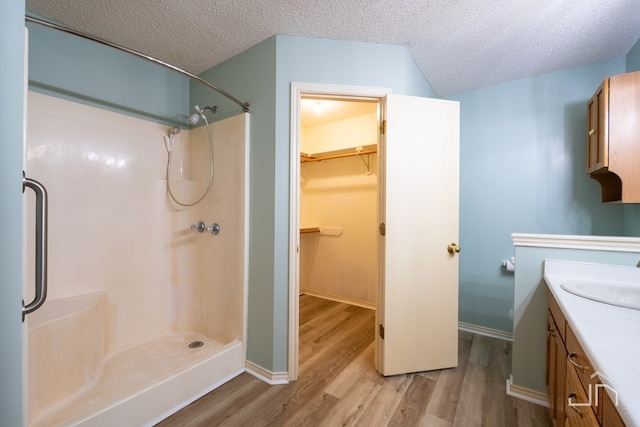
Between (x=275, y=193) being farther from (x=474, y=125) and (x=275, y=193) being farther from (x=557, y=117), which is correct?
(x=557, y=117)

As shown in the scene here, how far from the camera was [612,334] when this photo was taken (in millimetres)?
774

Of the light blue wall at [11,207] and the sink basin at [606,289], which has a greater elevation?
the light blue wall at [11,207]

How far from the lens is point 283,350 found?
1705 mm

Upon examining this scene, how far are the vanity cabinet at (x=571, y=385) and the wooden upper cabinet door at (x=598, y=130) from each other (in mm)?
977

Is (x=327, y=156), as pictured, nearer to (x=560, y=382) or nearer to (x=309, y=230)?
(x=309, y=230)

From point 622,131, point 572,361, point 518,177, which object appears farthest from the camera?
point 518,177

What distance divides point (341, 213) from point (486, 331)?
6.33ft

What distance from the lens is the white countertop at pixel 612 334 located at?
543 millimetres

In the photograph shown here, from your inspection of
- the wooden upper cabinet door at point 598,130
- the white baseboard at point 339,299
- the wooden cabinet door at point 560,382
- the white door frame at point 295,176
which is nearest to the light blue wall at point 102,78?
the white door frame at point 295,176

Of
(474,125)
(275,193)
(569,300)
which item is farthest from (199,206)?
(474,125)

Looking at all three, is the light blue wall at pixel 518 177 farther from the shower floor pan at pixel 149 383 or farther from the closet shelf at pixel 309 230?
the shower floor pan at pixel 149 383

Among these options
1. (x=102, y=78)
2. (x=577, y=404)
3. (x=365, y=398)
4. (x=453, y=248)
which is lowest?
(x=365, y=398)

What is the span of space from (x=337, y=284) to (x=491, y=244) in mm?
1788

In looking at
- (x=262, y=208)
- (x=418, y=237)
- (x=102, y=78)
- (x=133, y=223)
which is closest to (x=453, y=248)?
(x=418, y=237)
